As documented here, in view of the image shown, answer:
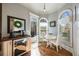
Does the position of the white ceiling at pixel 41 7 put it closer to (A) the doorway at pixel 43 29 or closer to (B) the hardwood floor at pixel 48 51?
(A) the doorway at pixel 43 29

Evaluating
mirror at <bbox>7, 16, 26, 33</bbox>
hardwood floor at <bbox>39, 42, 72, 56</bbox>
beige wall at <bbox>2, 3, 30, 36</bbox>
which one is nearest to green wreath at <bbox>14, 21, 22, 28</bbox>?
mirror at <bbox>7, 16, 26, 33</bbox>

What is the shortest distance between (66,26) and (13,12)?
3.14 feet

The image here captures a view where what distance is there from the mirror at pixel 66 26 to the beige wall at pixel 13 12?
0.59 metres

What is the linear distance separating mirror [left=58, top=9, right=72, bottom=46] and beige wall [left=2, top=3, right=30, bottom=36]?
59 cm

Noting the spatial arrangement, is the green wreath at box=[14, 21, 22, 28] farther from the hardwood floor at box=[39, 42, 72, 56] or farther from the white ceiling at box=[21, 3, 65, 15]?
the hardwood floor at box=[39, 42, 72, 56]

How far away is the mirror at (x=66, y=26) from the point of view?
1.99 meters

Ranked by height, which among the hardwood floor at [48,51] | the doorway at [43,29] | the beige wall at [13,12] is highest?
the beige wall at [13,12]

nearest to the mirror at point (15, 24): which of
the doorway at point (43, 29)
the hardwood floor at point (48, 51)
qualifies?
the doorway at point (43, 29)

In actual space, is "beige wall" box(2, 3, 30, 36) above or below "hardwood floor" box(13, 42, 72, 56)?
above

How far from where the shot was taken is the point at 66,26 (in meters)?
2.01

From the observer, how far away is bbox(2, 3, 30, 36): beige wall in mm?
1931

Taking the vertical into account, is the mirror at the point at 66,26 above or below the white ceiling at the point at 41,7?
below

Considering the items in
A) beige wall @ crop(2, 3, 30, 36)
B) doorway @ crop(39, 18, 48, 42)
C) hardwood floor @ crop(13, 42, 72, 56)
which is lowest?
hardwood floor @ crop(13, 42, 72, 56)

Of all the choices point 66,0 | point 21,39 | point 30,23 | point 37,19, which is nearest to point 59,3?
point 66,0
